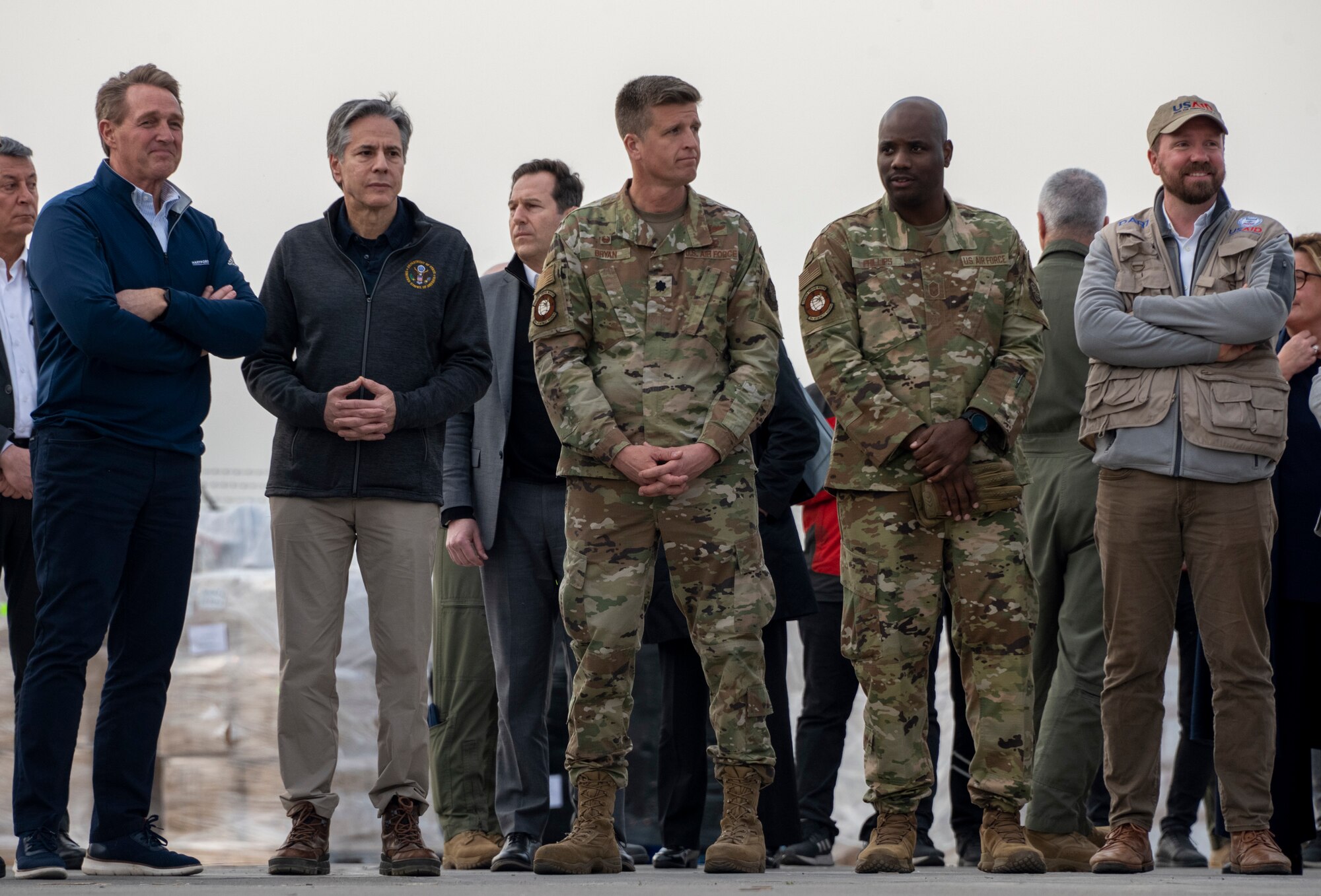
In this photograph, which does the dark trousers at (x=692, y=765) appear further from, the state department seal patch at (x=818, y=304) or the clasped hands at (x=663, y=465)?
the state department seal patch at (x=818, y=304)

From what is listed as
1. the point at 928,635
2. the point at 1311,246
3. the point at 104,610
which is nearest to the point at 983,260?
the point at 928,635

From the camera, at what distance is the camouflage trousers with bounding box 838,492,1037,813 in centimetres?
408

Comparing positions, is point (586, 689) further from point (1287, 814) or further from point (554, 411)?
point (1287, 814)

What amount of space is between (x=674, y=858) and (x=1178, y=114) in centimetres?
278

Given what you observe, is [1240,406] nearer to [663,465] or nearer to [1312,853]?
[663,465]

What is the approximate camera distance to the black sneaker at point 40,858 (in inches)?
151

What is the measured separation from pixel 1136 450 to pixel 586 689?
1.74 meters

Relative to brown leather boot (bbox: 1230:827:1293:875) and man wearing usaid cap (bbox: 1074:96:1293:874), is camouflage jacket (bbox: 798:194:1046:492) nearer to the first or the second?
man wearing usaid cap (bbox: 1074:96:1293:874)

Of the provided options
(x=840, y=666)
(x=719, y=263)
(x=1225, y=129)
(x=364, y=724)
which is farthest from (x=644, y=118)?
(x=364, y=724)

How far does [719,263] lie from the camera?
4320 millimetres

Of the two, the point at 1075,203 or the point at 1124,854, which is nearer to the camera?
the point at 1124,854

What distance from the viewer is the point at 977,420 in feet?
13.6

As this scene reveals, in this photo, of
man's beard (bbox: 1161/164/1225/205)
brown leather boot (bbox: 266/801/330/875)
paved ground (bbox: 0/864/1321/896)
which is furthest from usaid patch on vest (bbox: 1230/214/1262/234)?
brown leather boot (bbox: 266/801/330/875)

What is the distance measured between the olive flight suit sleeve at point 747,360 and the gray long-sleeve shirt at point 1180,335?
3.18 feet
